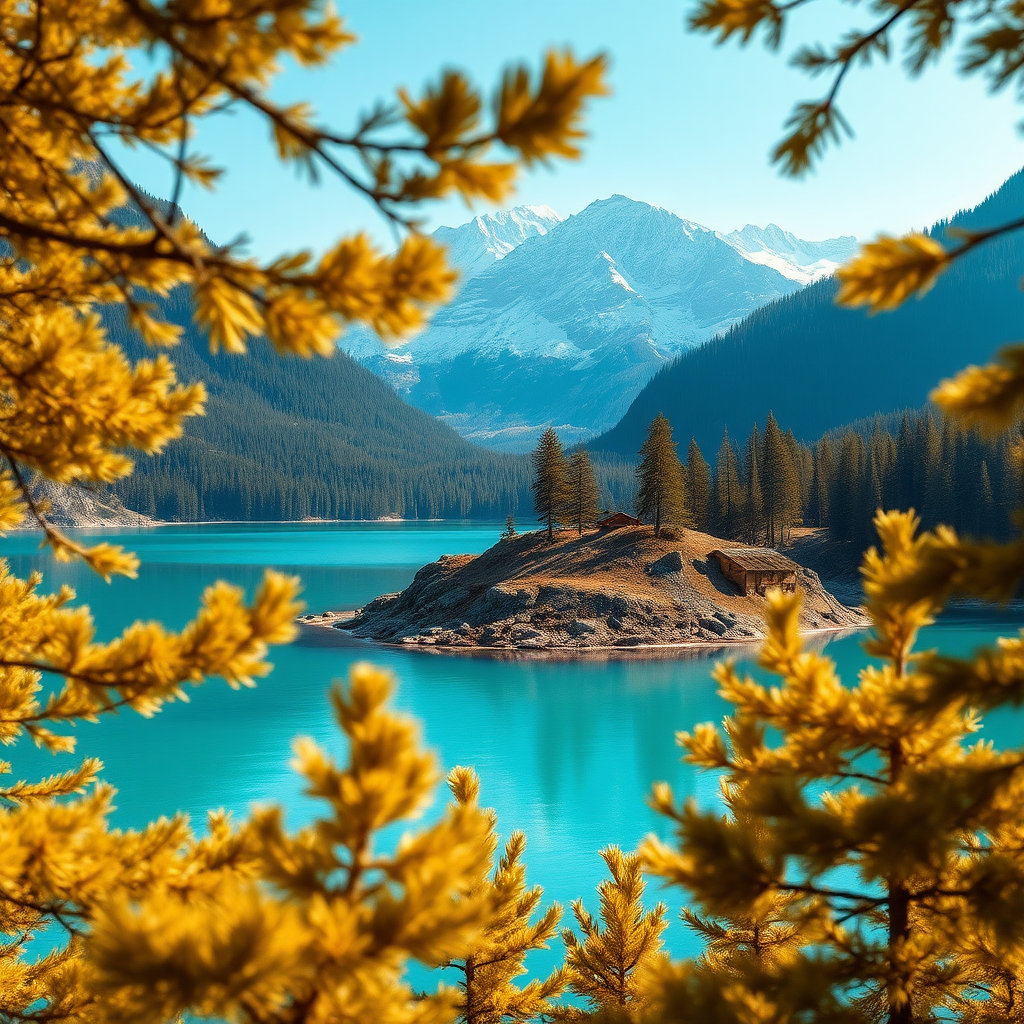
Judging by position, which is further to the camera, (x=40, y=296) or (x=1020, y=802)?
(x=40, y=296)

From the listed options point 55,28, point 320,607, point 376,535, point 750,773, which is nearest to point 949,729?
point 750,773

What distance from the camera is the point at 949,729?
3.31 metres

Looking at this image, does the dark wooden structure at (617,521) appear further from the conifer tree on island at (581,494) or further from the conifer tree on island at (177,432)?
the conifer tree on island at (177,432)

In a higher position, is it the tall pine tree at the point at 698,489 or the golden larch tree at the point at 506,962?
the tall pine tree at the point at 698,489

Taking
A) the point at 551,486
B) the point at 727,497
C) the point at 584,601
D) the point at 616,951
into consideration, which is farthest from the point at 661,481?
the point at 616,951

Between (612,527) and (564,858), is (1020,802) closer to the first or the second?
(564,858)

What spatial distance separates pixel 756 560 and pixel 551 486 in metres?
13.6

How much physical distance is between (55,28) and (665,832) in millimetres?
19337

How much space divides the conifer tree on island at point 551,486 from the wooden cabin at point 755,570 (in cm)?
1061

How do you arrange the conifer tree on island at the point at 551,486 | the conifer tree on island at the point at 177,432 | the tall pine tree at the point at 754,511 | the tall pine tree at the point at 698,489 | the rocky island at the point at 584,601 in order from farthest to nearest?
the tall pine tree at the point at 698,489 → the tall pine tree at the point at 754,511 → the conifer tree on island at the point at 551,486 → the rocky island at the point at 584,601 → the conifer tree on island at the point at 177,432

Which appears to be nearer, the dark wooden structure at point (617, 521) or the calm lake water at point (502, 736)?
the calm lake water at point (502, 736)

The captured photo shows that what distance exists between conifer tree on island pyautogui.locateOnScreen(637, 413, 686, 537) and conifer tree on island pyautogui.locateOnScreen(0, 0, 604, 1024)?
4639 cm

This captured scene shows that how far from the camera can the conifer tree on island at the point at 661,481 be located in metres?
50.3

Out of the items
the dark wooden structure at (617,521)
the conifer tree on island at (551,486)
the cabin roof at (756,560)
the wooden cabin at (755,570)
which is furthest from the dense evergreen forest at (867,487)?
the wooden cabin at (755,570)
